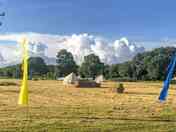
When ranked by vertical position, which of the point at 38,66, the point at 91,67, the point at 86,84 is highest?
the point at 38,66

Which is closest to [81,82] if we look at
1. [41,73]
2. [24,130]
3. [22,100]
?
[22,100]

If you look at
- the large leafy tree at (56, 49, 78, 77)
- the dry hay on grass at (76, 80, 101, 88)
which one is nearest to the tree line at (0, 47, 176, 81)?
the large leafy tree at (56, 49, 78, 77)

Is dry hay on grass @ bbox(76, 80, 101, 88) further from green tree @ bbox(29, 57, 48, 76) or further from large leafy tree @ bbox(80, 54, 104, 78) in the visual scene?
green tree @ bbox(29, 57, 48, 76)

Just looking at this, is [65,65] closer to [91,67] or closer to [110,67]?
[91,67]

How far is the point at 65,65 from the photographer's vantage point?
115000mm

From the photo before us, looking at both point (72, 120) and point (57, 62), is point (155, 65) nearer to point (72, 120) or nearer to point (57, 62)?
point (57, 62)

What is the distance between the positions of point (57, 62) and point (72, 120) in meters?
102

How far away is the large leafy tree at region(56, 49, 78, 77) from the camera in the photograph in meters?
114

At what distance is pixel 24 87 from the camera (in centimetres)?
1731

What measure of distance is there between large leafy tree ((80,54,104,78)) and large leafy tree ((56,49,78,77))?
246cm

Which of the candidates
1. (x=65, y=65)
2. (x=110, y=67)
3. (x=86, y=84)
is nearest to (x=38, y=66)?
(x=65, y=65)

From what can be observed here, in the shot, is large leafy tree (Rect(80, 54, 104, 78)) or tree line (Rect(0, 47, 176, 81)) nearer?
tree line (Rect(0, 47, 176, 81))

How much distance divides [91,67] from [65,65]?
721 centimetres

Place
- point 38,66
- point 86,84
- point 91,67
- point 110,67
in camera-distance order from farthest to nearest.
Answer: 1. point 38,66
2. point 110,67
3. point 91,67
4. point 86,84
